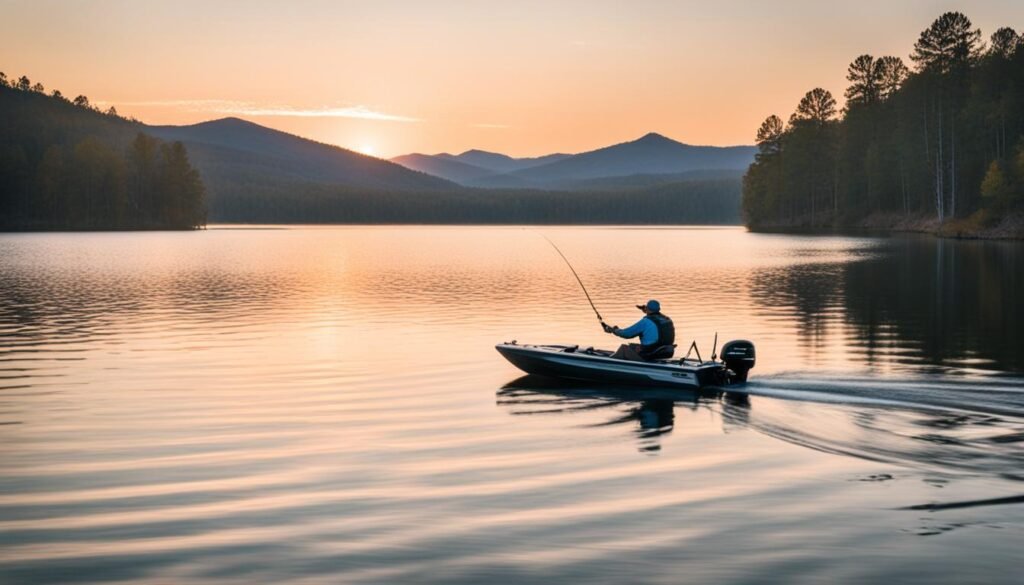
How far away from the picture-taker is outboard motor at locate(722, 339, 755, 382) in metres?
22.8

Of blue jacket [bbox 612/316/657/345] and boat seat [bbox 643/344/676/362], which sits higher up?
blue jacket [bbox 612/316/657/345]

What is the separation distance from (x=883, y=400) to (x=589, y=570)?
40.0 ft

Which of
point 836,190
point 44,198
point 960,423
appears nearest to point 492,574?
point 960,423

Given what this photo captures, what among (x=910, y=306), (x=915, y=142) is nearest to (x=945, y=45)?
(x=915, y=142)

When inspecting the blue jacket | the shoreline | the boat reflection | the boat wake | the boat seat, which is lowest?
the boat reflection

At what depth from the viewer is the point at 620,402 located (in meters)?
22.0

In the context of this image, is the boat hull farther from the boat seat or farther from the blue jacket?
the blue jacket

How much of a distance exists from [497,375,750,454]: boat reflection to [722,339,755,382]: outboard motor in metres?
0.62

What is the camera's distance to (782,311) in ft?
136

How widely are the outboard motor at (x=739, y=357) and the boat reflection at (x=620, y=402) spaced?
62 centimetres

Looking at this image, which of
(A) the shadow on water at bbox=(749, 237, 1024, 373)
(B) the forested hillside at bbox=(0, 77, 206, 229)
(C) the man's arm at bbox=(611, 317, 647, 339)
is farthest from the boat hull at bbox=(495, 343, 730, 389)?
(B) the forested hillside at bbox=(0, 77, 206, 229)

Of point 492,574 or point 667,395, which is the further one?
point 667,395

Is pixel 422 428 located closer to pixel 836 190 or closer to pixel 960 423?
pixel 960 423

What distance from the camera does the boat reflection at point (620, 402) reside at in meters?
19.8
